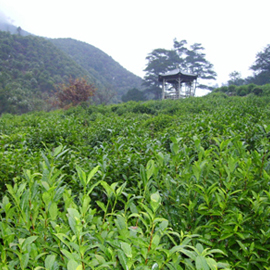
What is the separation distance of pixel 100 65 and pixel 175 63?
25.4m

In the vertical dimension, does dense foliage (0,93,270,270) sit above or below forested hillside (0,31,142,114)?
below

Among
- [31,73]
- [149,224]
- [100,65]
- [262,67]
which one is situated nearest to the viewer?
[149,224]

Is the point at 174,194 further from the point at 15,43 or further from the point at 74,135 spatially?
the point at 15,43

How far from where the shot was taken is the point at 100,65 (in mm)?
63750

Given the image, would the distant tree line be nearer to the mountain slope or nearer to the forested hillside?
the forested hillside

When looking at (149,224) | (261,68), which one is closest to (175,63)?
(261,68)

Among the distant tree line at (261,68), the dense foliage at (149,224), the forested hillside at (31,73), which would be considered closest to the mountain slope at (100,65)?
the forested hillside at (31,73)

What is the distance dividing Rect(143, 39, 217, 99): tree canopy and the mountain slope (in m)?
12.7

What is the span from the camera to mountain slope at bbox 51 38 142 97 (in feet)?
194

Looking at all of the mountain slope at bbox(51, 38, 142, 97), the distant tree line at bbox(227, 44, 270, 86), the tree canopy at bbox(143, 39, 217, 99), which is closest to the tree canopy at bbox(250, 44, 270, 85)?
the distant tree line at bbox(227, 44, 270, 86)

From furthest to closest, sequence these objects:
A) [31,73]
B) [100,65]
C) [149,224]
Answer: [100,65]
[31,73]
[149,224]

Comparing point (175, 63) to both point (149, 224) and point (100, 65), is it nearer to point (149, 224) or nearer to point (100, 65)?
point (100, 65)

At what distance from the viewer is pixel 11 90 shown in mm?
32469

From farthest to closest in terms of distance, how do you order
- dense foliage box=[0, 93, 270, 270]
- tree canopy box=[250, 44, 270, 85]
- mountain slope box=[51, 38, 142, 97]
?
mountain slope box=[51, 38, 142, 97] → tree canopy box=[250, 44, 270, 85] → dense foliage box=[0, 93, 270, 270]
